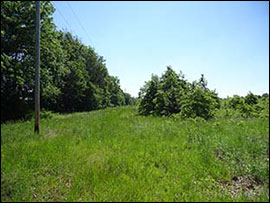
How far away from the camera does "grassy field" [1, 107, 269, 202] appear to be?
2.86 metres

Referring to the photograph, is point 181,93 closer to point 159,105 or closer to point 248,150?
point 159,105

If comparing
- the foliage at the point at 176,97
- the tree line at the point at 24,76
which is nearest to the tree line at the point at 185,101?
the foliage at the point at 176,97

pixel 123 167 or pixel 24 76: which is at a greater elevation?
pixel 24 76

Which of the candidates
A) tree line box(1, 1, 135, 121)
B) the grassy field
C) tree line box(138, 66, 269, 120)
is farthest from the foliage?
tree line box(1, 1, 135, 121)

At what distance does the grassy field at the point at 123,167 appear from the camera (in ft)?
9.37

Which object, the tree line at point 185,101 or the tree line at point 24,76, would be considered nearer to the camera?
the tree line at point 24,76

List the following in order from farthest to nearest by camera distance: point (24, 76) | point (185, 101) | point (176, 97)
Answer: point (176, 97) < point (185, 101) < point (24, 76)

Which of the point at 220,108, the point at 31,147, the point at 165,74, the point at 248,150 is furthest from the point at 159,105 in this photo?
the point at 31,147

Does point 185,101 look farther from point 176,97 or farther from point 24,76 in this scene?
point 24,76

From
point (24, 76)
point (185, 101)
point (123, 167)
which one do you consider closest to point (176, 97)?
point (185, 101)

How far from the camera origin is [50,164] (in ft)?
11.7

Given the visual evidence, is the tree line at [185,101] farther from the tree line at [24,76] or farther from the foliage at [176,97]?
the tree line at [24,76]

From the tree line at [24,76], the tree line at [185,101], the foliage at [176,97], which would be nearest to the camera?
the tree line at [24,76]

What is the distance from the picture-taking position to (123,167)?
12.8ft
